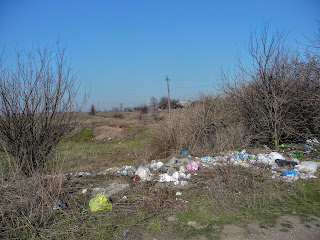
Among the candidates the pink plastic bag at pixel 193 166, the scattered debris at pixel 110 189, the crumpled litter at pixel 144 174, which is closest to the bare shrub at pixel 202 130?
the pink plastic bag at pixel 193 166

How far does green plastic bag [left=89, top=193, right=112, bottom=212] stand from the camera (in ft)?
12.5

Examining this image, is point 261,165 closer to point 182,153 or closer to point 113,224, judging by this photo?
point 182,153

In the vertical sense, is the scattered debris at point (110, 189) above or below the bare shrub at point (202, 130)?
below

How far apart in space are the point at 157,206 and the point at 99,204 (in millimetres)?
895

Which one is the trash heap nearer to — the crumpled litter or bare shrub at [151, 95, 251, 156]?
the crumpled litter

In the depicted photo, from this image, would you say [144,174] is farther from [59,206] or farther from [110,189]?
[59,206]

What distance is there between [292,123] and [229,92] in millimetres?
2511

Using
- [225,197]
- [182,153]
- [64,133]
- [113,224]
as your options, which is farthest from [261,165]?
[64,133]

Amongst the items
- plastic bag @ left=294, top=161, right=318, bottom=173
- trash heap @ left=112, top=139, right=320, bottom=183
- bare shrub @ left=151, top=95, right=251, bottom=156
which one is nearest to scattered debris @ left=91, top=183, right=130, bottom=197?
trash heap @ left=112, top=139, right=320, bottom=183

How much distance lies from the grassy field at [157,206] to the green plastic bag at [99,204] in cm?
10

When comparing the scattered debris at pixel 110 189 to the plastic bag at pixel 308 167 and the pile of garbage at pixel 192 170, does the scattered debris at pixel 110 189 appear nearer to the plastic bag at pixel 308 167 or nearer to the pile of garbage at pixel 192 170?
the pile of garbage at pixel 192 170

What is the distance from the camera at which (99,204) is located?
3838 mm

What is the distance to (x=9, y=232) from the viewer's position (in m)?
3.21

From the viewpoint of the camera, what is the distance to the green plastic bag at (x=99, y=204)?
3795mm
